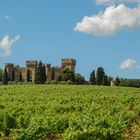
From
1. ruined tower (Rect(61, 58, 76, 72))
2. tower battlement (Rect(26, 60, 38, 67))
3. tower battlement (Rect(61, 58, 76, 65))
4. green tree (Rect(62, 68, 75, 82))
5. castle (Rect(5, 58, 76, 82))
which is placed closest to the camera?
green tree (Rect(62, 68, 75, 82))

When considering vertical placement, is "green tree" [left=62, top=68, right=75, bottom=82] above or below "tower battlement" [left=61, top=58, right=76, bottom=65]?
below

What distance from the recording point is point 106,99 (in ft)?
117

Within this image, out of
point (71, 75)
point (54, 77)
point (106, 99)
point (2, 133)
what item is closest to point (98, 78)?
point (71, 75)

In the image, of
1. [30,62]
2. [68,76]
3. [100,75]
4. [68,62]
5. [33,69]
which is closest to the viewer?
[100,75]

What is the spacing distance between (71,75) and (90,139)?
285 feet

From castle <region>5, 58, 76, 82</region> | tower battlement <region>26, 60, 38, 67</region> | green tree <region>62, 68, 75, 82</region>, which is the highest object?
tower battlement <region>26, 60, 38, 67</region>

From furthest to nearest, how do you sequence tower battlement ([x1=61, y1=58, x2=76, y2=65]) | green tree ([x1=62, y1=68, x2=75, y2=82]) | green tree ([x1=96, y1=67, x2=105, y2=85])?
tower battlement ([x1=61, y1=58, x2=76, y2=65]) → green tree ([x1=62, y1=68, x2=75, y2=82]) → green tree ([x1=96, y1=67, x2=105, y2=85])

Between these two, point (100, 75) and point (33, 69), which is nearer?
point (100, 75)

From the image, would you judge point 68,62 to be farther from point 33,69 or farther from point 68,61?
point 33,69

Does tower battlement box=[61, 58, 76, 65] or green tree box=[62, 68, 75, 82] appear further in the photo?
tower battlement box=[61, 58, 76, 65]

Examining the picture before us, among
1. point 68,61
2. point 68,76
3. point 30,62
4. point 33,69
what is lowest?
point 68,76

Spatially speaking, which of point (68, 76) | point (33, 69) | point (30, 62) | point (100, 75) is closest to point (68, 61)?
point (33, 69)

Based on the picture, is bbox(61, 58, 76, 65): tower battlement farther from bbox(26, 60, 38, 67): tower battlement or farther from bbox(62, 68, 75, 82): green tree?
bbox(62, 68, 75, 82): green tree

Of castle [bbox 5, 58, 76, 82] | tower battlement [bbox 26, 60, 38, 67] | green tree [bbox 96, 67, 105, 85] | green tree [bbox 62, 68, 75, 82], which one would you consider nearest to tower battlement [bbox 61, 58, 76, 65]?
castle [bbox 5, 58, 76, 82]
